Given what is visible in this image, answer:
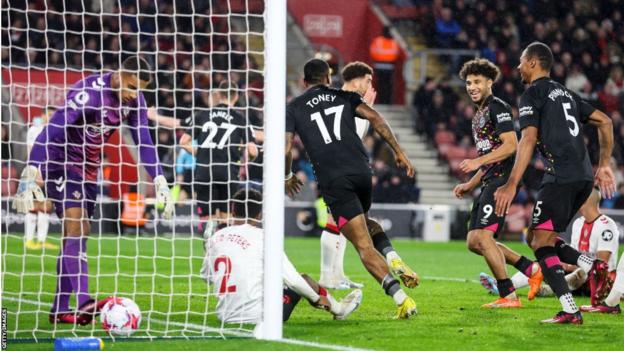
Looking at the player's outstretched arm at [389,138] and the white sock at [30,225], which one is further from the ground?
the player's outstretched arm at [389,138]

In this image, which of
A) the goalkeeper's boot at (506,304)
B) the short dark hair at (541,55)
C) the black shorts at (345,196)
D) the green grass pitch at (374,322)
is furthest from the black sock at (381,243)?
the short dark hair at (541,55)

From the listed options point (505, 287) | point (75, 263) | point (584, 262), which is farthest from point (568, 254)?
point (75, 263)

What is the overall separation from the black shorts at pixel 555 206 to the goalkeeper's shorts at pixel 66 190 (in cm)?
336

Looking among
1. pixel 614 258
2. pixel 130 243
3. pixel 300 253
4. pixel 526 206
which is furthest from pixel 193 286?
pixel 526 206

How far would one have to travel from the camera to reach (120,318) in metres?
6.58

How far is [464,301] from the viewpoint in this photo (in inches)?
364

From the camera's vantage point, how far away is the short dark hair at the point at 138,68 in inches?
289

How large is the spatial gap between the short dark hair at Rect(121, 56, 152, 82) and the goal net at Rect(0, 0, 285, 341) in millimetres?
136

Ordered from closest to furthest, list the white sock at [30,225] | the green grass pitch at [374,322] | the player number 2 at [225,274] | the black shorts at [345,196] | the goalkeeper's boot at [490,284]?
1. the green grass pitch at [374,322]
2. the player number 2 at [225,274]
3. the black shorts at [345,196]
4. the goalkeeper's boot at [490,284]
5. the white sock at [30,225]

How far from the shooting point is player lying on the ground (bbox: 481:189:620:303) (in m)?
9.57

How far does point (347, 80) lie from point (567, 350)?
3915 millimetres

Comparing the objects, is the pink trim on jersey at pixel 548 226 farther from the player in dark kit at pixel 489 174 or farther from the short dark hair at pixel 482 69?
the short dark hair at pixel 482 69

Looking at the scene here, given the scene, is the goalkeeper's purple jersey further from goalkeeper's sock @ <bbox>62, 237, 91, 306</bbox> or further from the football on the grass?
the football on the grass

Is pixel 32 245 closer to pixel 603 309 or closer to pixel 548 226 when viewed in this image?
pixel 603 309
